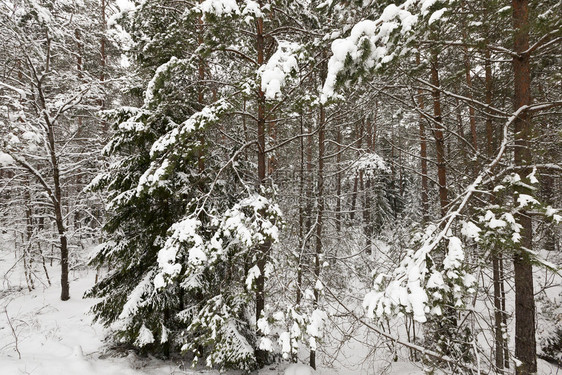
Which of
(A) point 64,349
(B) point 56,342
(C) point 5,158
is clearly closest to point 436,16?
(A) point 64,349

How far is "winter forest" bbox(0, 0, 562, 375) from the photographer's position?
3.32 meters

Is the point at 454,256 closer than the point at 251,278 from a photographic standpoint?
Yes

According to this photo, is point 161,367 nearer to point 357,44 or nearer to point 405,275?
point 405,275

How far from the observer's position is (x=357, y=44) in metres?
3.19

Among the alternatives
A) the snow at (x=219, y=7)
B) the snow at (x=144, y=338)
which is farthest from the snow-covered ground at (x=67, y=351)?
the snow at (x=219, y=7)

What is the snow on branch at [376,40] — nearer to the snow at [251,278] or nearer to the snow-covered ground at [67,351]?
the snow at [251,278]

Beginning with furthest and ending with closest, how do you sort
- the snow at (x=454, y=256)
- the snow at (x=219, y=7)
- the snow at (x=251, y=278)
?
the snow at (x=251, y=278), the snow at (x=219, y=7), the snow at (x=454, y=256)

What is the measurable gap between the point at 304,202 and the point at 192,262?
Result: 5584 mm

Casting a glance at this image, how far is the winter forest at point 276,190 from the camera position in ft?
10.9

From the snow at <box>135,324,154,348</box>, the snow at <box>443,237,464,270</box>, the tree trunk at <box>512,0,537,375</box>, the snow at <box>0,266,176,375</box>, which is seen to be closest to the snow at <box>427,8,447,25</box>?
the tree trunk at <box>512,0,537,375</box>

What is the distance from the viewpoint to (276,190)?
250 inches

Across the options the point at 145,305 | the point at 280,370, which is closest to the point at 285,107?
the point at 145,305

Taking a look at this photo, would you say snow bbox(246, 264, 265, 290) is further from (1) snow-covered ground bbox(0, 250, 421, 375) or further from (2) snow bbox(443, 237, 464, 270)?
(2) snow bbox(443, 237, 464, 270)

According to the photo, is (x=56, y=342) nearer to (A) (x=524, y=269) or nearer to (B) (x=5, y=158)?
(B) (x=5, y=158)
